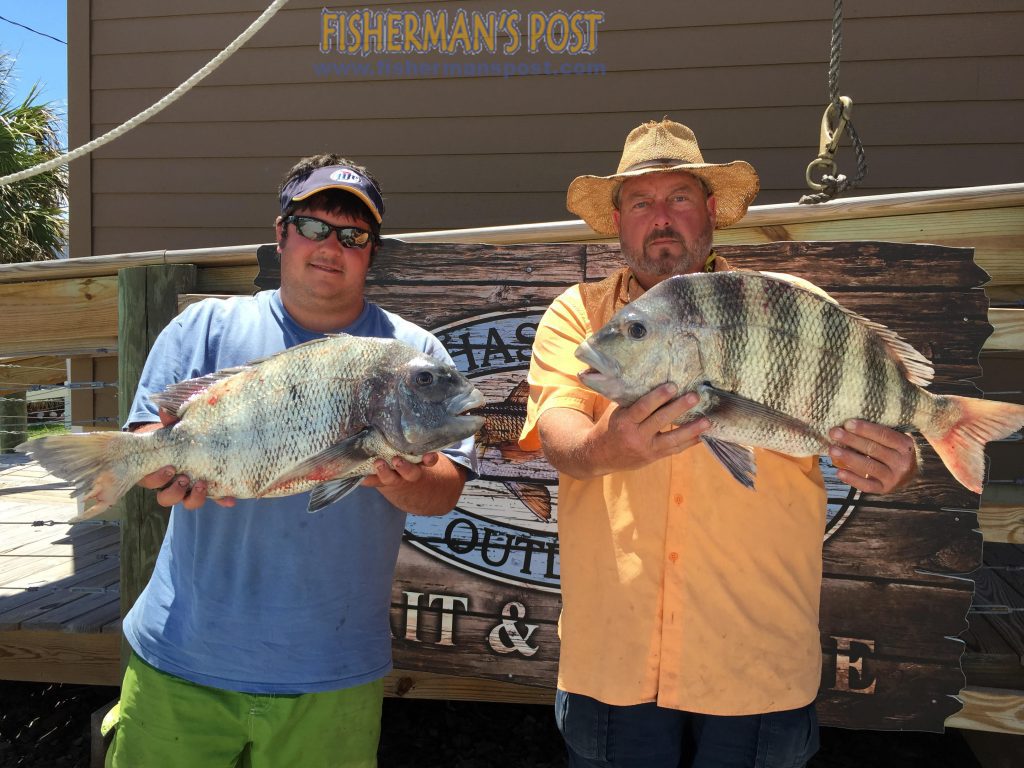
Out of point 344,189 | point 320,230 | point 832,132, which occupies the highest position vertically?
point 832,132

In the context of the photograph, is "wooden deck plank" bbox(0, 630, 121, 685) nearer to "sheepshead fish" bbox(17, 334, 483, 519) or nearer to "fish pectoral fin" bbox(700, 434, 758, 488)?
"sheepshead fish" bbox(17, 334, 483, 519)

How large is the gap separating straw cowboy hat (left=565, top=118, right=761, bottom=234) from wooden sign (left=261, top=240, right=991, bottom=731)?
38cm

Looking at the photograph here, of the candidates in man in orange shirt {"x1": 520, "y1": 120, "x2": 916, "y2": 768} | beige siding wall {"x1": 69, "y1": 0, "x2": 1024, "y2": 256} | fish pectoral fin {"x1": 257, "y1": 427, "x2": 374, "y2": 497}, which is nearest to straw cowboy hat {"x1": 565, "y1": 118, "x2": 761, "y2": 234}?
man in orange shirt {"x1": 520, "y1": 120, "x2": 916, "y2": 768}

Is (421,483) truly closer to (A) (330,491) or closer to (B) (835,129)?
(A) (330,491)

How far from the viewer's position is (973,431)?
181 cm

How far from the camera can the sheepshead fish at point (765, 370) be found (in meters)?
1.74

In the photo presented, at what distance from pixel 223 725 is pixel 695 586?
51.9 inches

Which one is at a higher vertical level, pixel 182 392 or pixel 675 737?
pixel 182 392

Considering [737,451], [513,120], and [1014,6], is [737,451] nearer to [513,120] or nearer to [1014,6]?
[513,120]

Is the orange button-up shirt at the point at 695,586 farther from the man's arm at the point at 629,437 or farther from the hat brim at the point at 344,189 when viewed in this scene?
the hat brim at the point at 344,189

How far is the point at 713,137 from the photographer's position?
4.95 metres

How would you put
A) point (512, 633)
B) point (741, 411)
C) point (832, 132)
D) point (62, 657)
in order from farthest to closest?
point (62, 657), point (512, 633), point (832, 132), point (741, 411)

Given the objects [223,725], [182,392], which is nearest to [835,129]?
[182,392]

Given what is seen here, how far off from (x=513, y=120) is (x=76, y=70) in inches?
128
